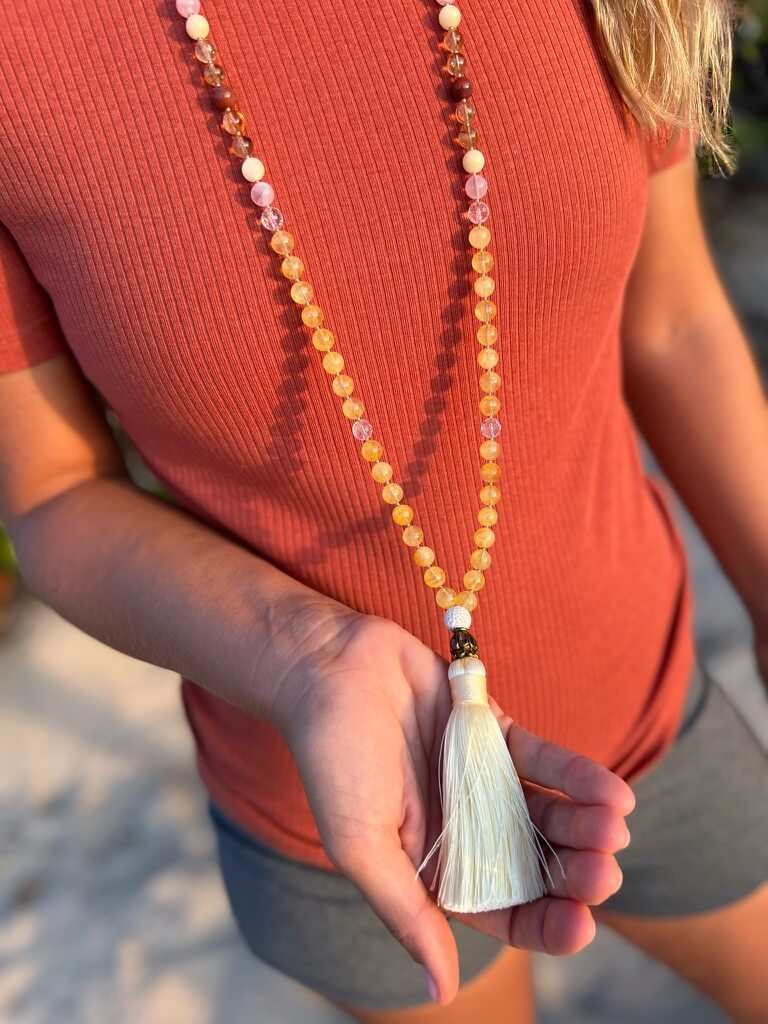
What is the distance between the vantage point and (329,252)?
0.71m

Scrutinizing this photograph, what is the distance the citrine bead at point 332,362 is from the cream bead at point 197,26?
24 centimetres

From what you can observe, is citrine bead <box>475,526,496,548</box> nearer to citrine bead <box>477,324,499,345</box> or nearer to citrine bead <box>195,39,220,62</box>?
citrine bead <box>477,324,499,345</box>

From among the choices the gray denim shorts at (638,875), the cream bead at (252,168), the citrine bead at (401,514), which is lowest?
the gray denim shorts at (638,875)

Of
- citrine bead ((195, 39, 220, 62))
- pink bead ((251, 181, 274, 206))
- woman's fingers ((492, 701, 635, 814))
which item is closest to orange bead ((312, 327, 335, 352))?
pink bead ((251, 181, 274, 206))

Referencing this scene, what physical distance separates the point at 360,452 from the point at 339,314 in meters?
0.12

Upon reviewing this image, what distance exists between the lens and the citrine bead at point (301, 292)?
698mm

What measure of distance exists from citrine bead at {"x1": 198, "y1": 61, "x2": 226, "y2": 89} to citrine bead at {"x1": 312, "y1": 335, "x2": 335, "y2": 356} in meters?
0.19

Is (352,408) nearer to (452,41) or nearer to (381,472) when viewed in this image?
(381,472)

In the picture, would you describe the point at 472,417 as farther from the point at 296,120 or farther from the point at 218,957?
the point at 218,957

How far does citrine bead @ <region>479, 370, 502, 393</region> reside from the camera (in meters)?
0.76

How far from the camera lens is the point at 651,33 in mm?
713

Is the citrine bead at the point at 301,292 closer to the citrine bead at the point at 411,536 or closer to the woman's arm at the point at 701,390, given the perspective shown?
the citrine bead at the point at 411,536

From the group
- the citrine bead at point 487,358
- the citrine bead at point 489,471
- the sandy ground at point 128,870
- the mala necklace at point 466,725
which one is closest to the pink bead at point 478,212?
the mala necklace at point 466,725

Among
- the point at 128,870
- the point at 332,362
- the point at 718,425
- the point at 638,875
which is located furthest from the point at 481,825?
the point at 128,870
